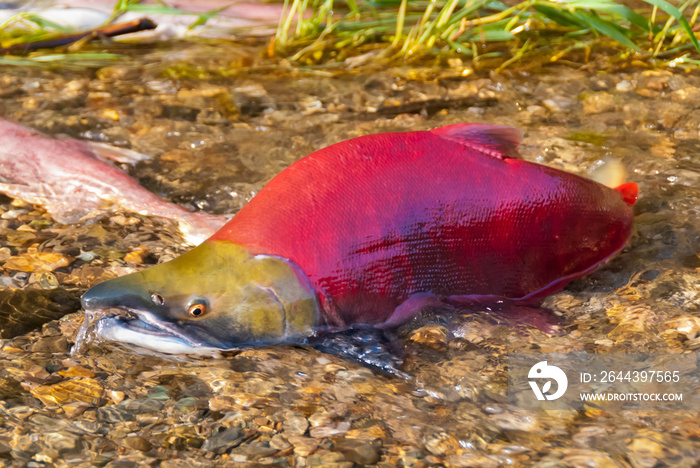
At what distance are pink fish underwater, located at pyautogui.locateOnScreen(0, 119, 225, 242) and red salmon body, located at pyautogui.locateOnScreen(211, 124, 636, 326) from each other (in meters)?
0.91

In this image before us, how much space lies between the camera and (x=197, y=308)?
212cm

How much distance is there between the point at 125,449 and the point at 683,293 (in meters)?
2.04

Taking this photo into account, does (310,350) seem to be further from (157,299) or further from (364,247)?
(157,299)

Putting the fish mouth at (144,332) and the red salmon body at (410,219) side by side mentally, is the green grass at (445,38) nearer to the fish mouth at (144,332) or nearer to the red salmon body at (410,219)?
the red salmon body at (410,219)

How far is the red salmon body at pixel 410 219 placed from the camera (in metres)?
2.27

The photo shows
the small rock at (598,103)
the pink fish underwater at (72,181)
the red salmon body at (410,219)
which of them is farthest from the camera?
the small rock at (598,103)

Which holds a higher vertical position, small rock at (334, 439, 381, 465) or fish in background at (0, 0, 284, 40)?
fish in background at (0, 0, 284, 40)

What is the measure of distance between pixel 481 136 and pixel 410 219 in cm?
40

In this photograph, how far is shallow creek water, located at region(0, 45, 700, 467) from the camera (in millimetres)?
1924

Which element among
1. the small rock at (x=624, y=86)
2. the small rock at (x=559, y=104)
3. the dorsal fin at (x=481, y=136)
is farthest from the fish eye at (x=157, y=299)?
the small rock at (x=624, y=86)

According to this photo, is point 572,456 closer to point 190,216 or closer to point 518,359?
point 518,359

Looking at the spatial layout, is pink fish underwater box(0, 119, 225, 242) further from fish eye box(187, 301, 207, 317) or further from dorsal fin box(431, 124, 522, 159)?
dorsal fin box(431, 124, 522, 159)

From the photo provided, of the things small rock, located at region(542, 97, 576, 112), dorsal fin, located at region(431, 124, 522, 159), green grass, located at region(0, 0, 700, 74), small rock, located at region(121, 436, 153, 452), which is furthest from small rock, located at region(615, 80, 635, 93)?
small rock, located at region(121, 436, 153, 452)
